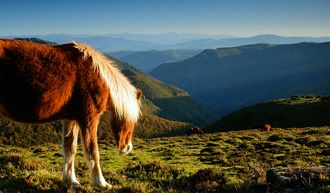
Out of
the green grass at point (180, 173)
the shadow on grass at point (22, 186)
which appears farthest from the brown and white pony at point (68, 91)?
the green grass at point (180, 173)

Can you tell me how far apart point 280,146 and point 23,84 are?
18.4 m

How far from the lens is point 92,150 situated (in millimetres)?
7676

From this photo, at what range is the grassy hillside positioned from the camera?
62.6 meters

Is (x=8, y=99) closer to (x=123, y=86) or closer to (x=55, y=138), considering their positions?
(x=123, y=86)

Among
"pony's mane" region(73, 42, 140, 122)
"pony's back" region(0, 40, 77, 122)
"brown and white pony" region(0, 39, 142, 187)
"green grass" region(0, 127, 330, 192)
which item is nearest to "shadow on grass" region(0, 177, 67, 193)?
"green grass" region(0, 127, 330, 192)

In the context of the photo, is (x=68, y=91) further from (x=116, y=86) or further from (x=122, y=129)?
(x=122, y=129)

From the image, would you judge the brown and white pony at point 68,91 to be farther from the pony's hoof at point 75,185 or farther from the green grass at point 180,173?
the green grass at point 180,173

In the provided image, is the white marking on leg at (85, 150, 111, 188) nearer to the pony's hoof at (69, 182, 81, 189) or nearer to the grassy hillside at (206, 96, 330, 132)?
the pony's hoof at (69, 182, 81, 189)

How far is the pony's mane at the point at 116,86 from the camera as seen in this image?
7.61m

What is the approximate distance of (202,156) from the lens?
64.2 ft

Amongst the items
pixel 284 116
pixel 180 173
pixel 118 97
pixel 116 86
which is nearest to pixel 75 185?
pixel 118 97

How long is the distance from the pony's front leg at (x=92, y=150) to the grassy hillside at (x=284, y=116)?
5520 centimetres

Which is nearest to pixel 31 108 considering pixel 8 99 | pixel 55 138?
pixel 8 99

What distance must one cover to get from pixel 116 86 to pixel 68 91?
3.89ft
